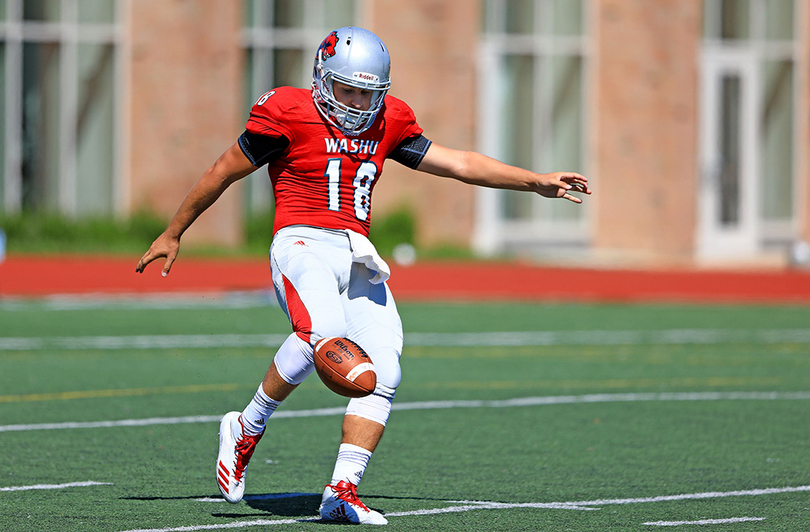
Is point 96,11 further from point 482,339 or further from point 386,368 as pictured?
point 386,368

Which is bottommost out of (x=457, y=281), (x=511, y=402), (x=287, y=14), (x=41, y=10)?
(x=511, y=402)

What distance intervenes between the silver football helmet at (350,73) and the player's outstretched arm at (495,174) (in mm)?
525

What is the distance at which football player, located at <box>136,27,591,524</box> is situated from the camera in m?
6.12

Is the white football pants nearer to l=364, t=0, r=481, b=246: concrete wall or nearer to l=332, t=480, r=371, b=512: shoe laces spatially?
l=332, t=480, r=371, b=512: shoe laces

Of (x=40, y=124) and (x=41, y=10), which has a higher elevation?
(x=41, y=10)

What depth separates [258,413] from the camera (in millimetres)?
6297

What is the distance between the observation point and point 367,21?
25781 millimetres

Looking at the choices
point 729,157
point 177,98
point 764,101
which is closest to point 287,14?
point 177,98

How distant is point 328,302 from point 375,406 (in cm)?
51

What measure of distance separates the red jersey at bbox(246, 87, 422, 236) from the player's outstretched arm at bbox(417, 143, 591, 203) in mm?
374

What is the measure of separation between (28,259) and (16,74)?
4366 millimetres

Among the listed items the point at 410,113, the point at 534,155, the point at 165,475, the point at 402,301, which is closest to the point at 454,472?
the point at 165,475

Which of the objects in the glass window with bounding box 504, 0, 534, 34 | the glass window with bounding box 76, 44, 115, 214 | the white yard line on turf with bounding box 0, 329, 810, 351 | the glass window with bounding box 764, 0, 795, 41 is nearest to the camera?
the white yard line on turf with bounding box 0, 329, 810, 351

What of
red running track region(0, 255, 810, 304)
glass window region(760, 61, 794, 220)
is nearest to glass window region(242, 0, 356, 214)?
red running track region(0, 255, 810, 304)
